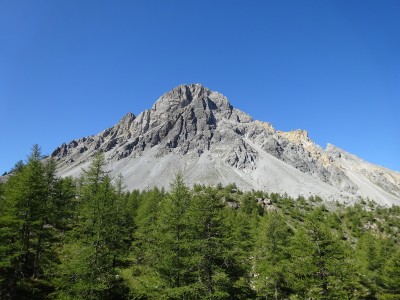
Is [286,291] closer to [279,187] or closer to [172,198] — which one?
[172,198]

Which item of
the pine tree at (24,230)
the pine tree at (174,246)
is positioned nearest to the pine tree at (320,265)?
the pine tree at (174,246)

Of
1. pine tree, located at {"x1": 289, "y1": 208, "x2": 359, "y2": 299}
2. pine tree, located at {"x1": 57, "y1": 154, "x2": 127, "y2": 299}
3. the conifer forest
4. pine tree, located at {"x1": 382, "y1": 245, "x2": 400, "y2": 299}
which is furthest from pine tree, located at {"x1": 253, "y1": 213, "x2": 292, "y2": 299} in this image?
pine tree, located at {"x1": 57, "y1": 154, "x2": 127, "y2": 299}

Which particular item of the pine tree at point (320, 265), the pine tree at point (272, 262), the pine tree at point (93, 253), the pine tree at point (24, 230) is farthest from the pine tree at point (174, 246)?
the pine tree at point (272, 262)

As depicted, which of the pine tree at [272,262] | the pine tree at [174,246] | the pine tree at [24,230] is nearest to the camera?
the pine tree at [174,246]

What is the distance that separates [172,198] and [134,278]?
14.3m

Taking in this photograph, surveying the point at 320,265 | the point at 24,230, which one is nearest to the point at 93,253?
the point at 24,230

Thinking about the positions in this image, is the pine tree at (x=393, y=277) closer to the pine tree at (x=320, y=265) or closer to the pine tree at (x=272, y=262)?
the pine tree at (x=272, y=262)

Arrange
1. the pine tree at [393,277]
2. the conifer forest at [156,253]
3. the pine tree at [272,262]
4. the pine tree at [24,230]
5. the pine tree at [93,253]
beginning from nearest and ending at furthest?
the pine tree at [93,253] < the conifer forest at [156,253] < the pine tree at [24,230] < the pine tree at [272,262] < the pine tree at [393,277]

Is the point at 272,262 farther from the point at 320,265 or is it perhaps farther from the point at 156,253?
the point at 156,253

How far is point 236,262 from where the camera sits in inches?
994

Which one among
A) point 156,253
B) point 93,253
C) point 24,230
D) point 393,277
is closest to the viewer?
point 93,253

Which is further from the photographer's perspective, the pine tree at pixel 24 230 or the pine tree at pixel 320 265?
the pine tree at pixel 320 265

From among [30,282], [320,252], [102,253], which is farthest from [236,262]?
[30,282]

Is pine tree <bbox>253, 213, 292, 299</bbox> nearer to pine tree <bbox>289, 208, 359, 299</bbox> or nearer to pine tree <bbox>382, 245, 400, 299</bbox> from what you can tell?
pine tree <bbox>289, 208, 359, 299</bbox>
